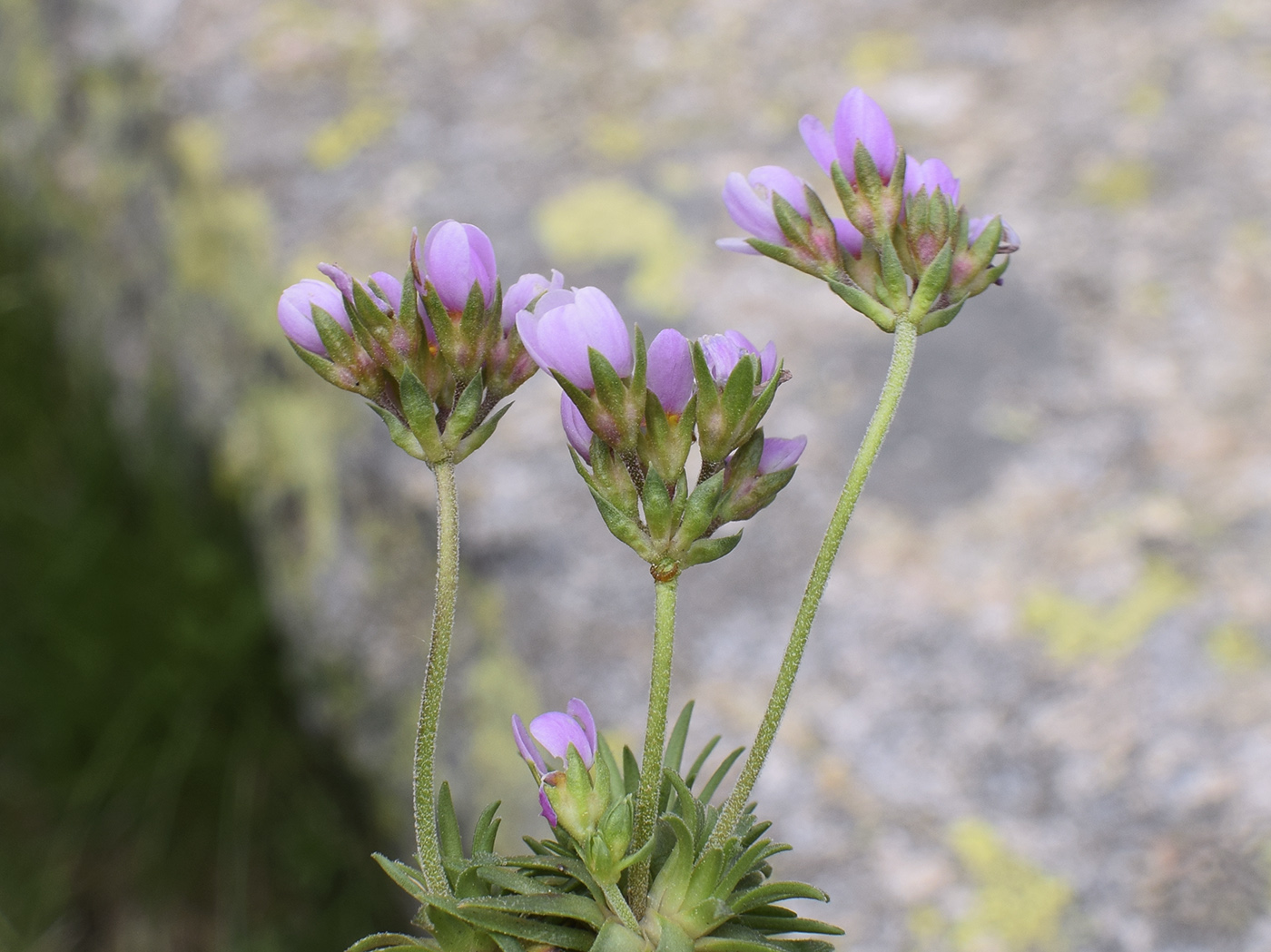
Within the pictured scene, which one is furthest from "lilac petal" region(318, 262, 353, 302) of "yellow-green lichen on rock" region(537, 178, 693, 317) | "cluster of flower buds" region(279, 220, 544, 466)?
"yellow-green lichen on rock" region(537, 178, 693, 317)

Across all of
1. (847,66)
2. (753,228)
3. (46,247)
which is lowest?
(753,228)

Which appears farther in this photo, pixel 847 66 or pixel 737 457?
pixel 847 66

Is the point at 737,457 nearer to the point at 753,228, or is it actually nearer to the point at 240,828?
the point at 753,228

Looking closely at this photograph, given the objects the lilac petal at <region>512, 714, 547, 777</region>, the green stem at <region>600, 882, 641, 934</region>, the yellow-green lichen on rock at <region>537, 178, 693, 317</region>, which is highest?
the yellow-green lichen on rock at <region>537, 178, 693, 317</region>

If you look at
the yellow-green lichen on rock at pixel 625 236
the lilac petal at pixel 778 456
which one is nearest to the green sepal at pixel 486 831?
the lilac petal at pixel 778 456

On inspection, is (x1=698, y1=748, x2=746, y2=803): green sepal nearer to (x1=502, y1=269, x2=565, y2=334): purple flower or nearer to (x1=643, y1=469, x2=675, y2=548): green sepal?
(x1=643, y1=469, x2=675, y2=548): green sepal

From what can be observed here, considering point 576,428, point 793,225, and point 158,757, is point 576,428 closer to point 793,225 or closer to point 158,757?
point 793,225

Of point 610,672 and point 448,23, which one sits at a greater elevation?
point 448,23

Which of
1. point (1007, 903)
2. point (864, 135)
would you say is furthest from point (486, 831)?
point (1007, 903)

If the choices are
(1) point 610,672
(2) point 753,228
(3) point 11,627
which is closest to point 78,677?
(3) point 11,627
